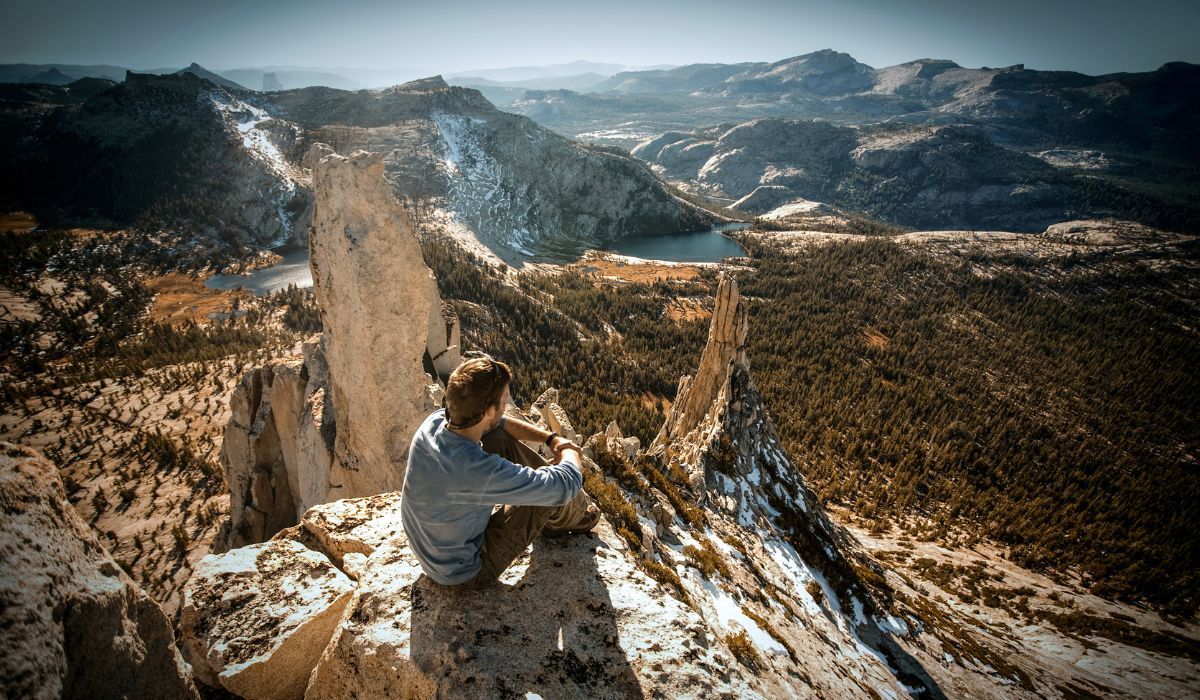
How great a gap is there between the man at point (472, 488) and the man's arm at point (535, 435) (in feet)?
0.09

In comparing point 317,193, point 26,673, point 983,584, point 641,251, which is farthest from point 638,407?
point 641,251

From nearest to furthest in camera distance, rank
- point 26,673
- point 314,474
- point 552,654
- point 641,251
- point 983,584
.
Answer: point 26,673 < point 552,654 < point 314,474 < point 983,584 < point 641,251

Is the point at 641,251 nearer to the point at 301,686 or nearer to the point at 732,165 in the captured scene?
the point at 301,686

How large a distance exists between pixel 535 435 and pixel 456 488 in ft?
3.54

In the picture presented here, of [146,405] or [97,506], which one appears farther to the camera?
[146,405]

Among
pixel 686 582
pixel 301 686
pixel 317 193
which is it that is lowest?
pixel 686 582

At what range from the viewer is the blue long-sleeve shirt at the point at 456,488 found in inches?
143

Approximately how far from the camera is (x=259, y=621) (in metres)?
4.65

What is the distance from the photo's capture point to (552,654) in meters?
3.96

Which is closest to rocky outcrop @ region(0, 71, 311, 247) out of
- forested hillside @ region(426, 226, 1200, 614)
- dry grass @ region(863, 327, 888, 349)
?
forested hillside @ region(426, 226, 1200, 614)

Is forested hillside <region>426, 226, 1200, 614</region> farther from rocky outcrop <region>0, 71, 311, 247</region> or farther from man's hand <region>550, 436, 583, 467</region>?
rocky outcrop <region>0, 71, 311, 247</region>

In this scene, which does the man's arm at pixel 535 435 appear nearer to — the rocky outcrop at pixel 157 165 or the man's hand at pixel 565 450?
the man's hand at pixel 565 450

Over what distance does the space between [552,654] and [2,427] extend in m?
30.4

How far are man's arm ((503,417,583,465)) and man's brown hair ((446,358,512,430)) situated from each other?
852 millimetres
